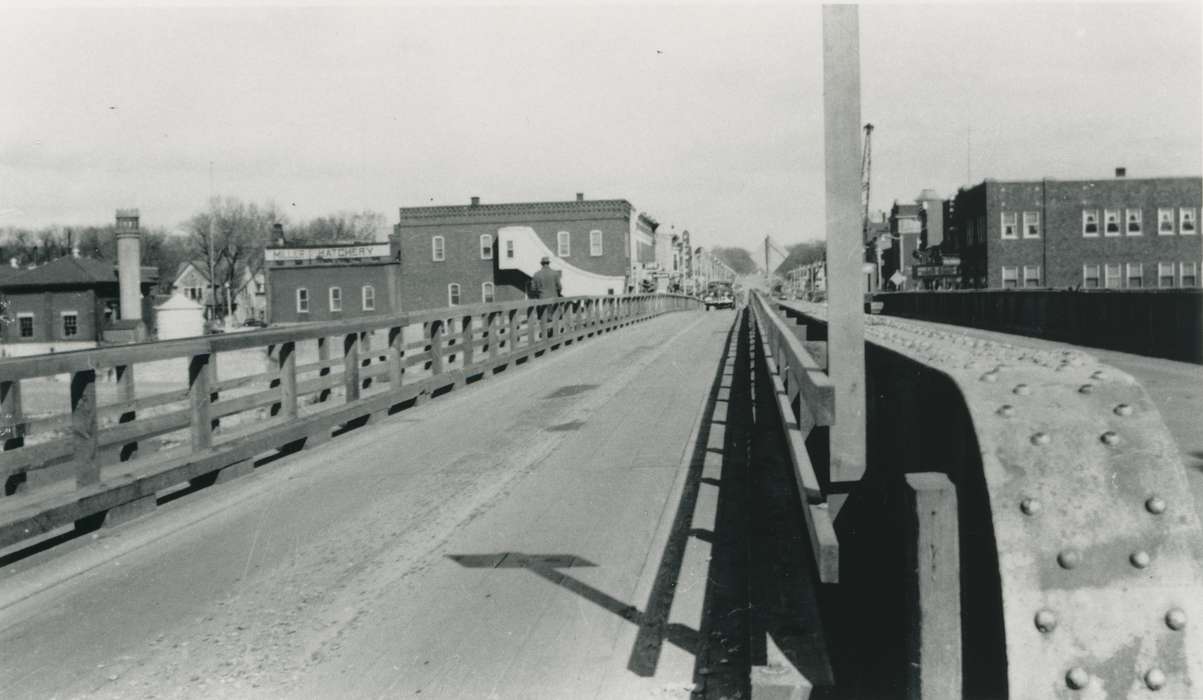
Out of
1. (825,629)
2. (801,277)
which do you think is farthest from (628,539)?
(801,277)

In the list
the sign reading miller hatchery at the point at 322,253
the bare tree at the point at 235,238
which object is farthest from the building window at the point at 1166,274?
the bare tree at the point at 235,238

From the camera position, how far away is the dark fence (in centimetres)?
2109

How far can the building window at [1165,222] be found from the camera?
2180 inches

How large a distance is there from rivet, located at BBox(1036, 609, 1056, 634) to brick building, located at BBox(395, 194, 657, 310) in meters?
65.8

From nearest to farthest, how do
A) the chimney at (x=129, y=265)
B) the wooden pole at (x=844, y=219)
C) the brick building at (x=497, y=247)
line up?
the wooden pole at (x=844, y=219), the chimney at (x=129, y=265), the brick building at (x=497, y=247)

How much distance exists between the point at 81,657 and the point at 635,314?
3628 cm

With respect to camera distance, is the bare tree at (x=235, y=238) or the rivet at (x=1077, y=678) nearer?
the rivet at (x=1077, y=678)

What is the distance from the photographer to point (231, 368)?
4500cm

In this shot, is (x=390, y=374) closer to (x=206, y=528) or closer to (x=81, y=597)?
(x=206, y=528)

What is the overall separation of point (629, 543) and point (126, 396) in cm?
500

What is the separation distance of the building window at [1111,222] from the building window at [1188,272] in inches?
143

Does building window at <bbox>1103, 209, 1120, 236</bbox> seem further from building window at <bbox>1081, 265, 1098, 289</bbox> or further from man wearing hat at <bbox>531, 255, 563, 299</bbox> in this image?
man wearing hat at <bbox>531, 255, 563, 299</bbox>

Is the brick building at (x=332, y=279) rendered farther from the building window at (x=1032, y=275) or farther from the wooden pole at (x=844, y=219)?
the wooden pole at (x=844, y=219)

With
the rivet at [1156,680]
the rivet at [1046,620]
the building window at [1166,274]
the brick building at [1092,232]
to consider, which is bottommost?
the rivet at [1156,680]
